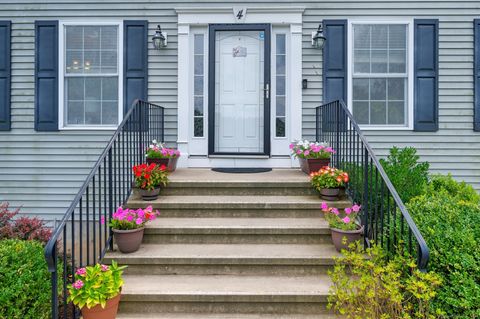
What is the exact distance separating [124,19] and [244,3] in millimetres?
1820

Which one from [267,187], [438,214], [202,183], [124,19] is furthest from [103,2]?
[438,214]

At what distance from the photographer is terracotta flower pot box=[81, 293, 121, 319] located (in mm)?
2331

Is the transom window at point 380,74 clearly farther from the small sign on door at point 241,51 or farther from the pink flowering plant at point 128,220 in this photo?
the pink flowering plant at point 128,220

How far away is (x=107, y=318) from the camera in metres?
2.38

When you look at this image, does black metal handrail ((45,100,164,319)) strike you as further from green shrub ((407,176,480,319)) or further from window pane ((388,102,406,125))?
window pane ((388,102,406,125))

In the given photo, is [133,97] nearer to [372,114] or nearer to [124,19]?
[124,19]

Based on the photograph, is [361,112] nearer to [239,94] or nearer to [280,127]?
[280,127]

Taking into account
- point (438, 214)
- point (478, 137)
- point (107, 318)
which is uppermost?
A: point (478, 137)

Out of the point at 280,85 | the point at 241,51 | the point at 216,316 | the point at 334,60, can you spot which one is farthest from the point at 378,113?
the point at 216,316

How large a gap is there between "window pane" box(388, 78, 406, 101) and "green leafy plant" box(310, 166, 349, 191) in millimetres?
2245

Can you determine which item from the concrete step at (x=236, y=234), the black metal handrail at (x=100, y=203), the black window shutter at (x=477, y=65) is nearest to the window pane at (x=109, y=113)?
the black metal handrail at (x=100, y=203)

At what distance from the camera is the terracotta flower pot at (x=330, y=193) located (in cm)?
365

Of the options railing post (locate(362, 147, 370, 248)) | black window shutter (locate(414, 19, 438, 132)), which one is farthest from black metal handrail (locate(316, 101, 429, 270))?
A: black window shutter (locate(414, 19, 438, 132))

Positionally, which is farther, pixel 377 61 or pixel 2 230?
pixel 377 61
